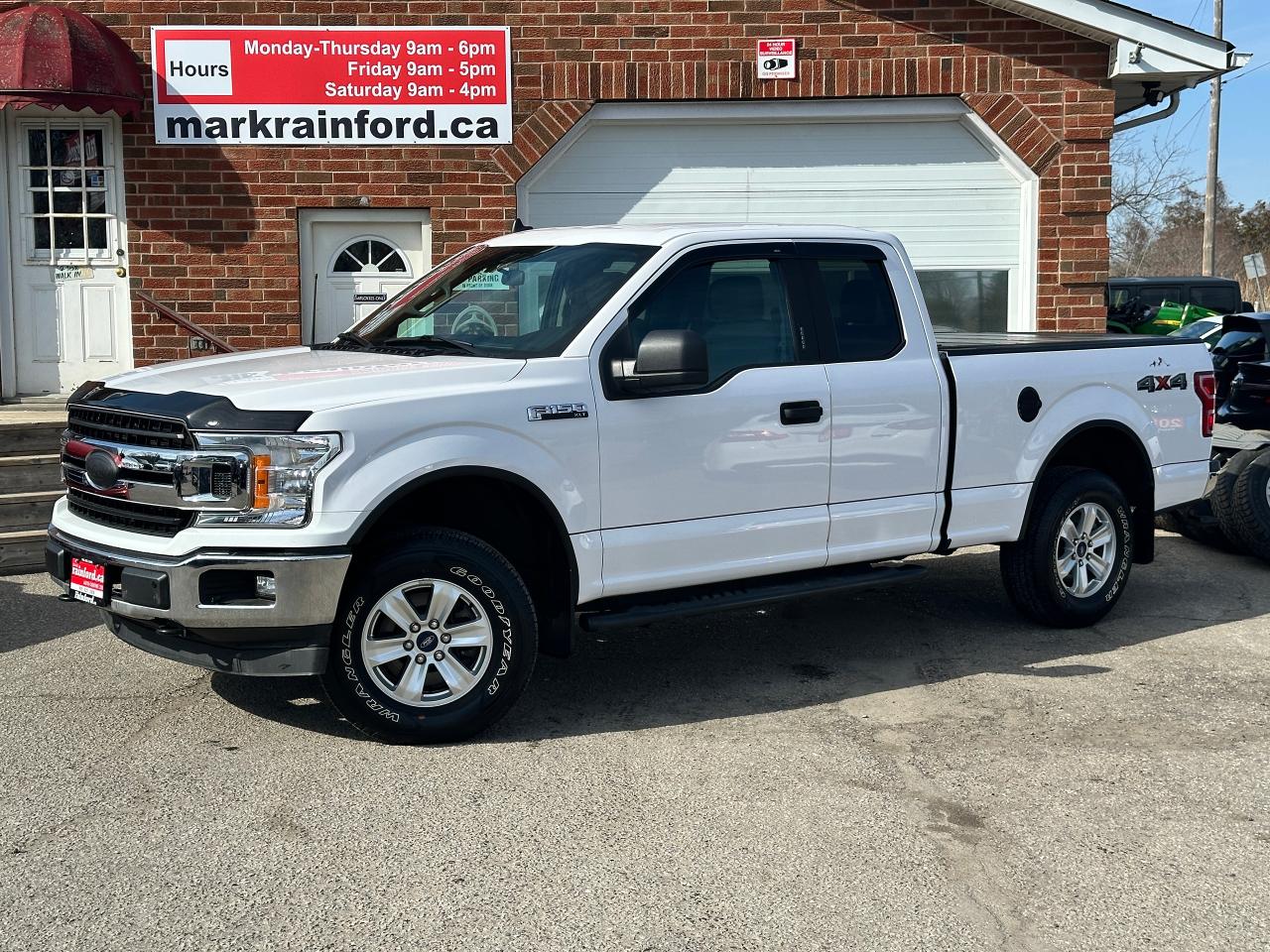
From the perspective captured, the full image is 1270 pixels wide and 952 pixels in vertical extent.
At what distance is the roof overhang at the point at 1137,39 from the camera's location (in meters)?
11.9

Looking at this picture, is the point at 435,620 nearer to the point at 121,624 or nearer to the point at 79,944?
the point at 121,624

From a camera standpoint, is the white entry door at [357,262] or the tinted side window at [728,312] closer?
the tinted side window at [728,312]

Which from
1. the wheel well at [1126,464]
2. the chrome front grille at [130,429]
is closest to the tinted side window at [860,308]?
the wheel well at [1126,464]

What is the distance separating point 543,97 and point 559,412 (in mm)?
7249

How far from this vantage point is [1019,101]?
1220 centimetres

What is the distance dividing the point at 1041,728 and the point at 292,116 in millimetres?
8640

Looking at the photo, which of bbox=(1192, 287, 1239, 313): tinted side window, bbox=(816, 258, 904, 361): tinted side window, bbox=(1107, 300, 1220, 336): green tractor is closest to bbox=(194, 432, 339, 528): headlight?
bbox=(816, 258, 904, 361): tinted side window

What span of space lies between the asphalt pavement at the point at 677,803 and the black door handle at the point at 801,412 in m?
1.22

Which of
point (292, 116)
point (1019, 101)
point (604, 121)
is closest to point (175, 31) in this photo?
point (292, 116)

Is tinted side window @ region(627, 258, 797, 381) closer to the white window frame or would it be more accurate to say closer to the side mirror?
the side mirror

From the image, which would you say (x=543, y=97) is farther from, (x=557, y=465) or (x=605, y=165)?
(x=557, y=465)

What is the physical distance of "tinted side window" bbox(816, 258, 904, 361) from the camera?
20.7 ft

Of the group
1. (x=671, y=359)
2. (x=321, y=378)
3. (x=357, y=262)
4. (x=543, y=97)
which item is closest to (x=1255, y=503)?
(x=671, y=359)

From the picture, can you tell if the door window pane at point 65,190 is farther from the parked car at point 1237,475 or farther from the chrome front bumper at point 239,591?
the parked car at point 1237,475
